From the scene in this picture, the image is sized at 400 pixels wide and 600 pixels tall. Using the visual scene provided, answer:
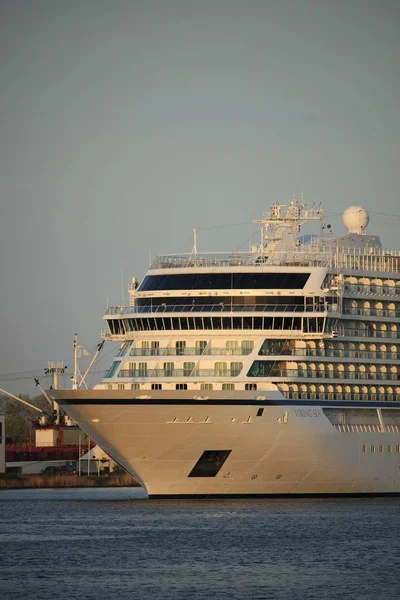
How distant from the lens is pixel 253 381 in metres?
69.4

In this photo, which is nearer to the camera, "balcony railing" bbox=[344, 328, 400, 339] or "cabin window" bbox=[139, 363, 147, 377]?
"cabin window" bbox=[139, 363, 147, 377]

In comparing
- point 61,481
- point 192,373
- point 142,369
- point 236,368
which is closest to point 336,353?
point 236,368

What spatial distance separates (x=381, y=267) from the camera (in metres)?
77.7

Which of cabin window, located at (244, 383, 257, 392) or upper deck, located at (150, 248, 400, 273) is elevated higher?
upper deck, located at (150, 248, 400, 273)

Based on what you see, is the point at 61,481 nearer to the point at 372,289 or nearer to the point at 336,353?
the point at 372,289

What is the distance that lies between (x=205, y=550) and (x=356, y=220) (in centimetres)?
3240

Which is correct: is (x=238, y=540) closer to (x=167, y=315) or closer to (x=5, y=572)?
(x=5, y=572)

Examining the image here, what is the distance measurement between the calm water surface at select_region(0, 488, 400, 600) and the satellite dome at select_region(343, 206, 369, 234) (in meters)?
15.9

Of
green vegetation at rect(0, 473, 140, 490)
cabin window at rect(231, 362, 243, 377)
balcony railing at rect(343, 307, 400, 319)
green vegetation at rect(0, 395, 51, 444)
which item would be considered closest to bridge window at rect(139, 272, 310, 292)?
balcony railing at rect(343, 307, 400, 319)

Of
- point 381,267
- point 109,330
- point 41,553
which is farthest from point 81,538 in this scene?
point 381,267

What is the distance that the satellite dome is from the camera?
271 feet

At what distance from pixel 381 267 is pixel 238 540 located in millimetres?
24592

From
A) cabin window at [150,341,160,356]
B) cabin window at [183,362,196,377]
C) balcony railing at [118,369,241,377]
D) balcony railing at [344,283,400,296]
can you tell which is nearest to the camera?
balcony railing at [118,369,241,377]

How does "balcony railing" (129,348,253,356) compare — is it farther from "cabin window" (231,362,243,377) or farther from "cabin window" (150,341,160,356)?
"cabin window" (231,362,243,377)
